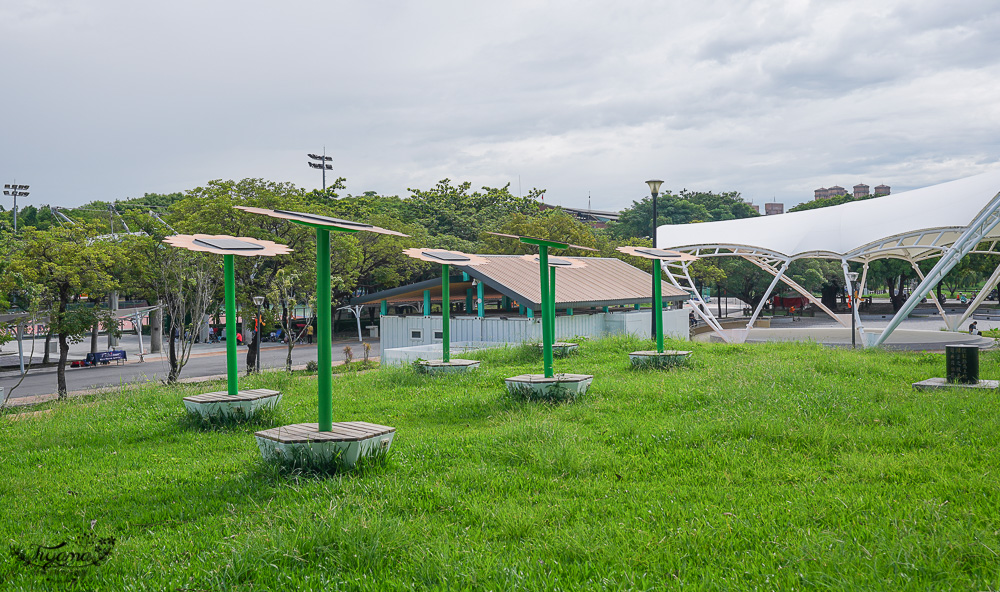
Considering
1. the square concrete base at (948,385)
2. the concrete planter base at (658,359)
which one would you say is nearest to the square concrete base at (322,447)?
the concrete planter base at (658,359)

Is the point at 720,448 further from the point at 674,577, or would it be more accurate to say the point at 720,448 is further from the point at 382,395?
the point at 382,395

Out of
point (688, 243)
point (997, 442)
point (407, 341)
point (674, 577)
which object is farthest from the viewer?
point (688, 243)

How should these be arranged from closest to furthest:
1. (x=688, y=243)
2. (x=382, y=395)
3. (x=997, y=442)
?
(x=997, y=442)
(x=382, y=395)
(x=688, y=243)

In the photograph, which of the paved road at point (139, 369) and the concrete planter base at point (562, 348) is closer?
the concrete planter base at point (562, 348)

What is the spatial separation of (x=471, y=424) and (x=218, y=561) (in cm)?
471

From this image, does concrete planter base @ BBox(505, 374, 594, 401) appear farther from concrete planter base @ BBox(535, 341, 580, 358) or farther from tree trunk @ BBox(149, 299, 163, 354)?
tree trunk @ BBox(149, 299, 163, 354)

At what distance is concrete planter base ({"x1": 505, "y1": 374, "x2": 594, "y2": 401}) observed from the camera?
10086 mm

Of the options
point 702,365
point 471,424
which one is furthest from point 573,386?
point 702,365

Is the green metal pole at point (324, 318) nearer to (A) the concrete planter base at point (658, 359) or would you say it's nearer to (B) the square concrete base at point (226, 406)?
(B) the square concrete base at point (226, 406)

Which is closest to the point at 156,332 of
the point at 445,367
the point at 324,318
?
the point at 445,367

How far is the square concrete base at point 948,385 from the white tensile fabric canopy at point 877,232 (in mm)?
9032

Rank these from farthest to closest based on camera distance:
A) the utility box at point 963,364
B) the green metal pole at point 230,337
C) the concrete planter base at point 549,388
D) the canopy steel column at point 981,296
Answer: the canopy steel column at point 981,296
the utility box at point 963,364
the concrete planter base at point 549,388
the green metal pole at point 230,337

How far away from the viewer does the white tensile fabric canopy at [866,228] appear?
23.3 meters

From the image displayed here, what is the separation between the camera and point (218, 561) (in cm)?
447
